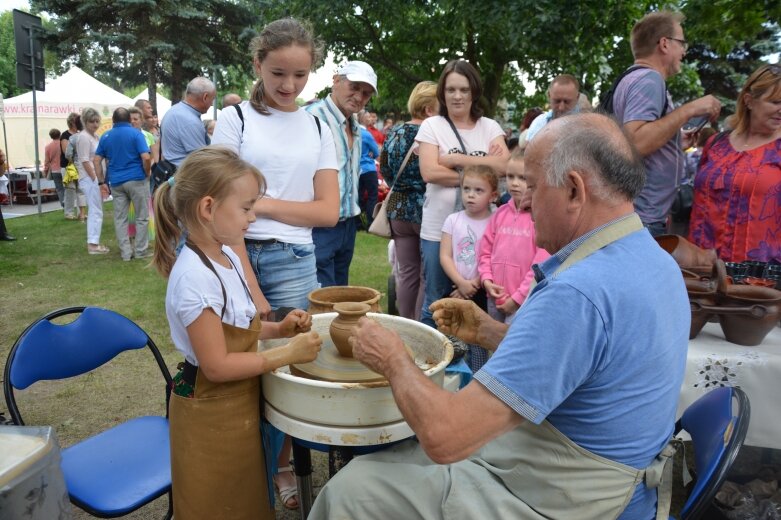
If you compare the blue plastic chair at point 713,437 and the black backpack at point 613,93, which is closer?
the blue plastic chair at point 713,437

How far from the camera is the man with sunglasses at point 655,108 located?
9.88 ft

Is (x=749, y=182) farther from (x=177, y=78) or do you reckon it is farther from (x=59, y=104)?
(x=177, y=78)

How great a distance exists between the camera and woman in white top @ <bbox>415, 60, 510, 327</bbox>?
366 cm

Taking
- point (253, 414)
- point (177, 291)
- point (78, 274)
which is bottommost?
point (78, 274)

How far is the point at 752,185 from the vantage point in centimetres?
265

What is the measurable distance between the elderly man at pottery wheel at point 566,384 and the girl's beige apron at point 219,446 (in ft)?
1.21

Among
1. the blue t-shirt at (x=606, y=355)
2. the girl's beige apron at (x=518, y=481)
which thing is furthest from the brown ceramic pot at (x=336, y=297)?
the blue t-shirt at (x=606, y=355)

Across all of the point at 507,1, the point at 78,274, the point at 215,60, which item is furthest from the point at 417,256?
the point at 215,60

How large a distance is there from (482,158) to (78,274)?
5511 millimetres

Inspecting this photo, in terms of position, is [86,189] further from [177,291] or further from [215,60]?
[215,60]

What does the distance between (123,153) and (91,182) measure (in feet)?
4.80

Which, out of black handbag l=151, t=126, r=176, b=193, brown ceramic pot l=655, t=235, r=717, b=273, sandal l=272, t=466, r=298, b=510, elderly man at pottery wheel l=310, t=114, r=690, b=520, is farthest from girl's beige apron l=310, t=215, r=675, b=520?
black handbag l=151, t=126, r=176, b=193

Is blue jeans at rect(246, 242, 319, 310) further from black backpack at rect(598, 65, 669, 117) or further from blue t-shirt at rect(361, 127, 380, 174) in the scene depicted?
blue t-shirt at rect(361, 127, 380, 174)

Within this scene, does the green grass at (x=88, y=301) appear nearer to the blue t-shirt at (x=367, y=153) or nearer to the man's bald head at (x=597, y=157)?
the blue t-shirt at (x=367, y=153)
